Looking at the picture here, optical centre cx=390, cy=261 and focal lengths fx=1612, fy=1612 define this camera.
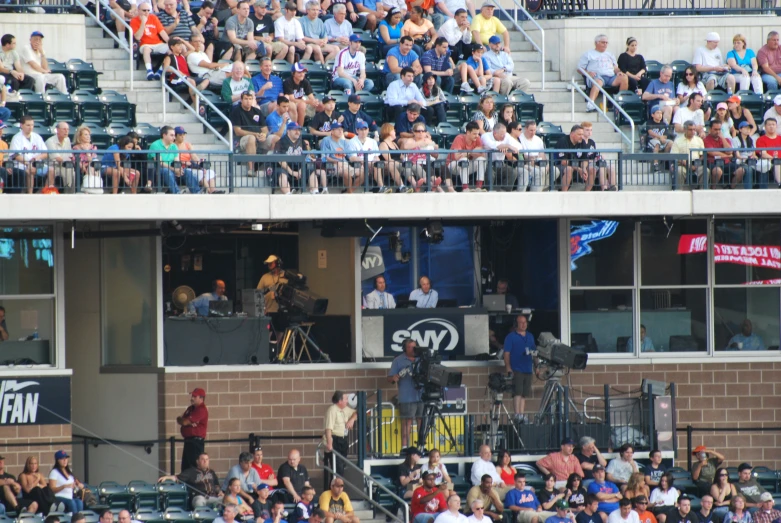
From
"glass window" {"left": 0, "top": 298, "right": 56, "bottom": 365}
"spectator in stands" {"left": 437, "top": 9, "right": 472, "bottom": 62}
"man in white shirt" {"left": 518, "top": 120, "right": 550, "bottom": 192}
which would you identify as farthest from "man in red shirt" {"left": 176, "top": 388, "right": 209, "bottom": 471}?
"spectator in stands" {"left": 437, "top": 9, "right": 472, "bottom": 62}

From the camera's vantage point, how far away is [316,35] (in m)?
22.0

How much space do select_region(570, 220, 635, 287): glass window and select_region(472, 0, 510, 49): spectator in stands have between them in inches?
143

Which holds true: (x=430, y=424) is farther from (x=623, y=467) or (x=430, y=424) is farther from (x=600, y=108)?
(x=600, y=108)

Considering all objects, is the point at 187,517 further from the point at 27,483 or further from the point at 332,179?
the point at 332,179

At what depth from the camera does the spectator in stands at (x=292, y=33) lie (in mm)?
21578

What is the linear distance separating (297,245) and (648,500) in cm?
551

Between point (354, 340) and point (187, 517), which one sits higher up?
point (354, 340)

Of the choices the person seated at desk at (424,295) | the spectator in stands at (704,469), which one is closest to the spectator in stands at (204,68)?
the person seated at desk at (424,295)

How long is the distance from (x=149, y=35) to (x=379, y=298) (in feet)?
15.0

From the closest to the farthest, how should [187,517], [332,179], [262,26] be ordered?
[187,517] → [332,179] → [262,26]

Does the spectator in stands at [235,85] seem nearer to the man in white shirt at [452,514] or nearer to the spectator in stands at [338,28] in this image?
the spectator in stands at [338,28]

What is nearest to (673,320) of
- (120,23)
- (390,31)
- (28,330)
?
(390,31)

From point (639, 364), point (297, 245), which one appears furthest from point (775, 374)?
point (297, 245)

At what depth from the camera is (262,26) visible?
21672 millimetres
